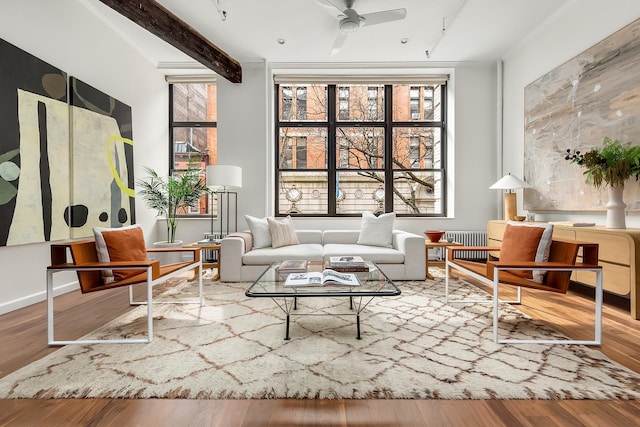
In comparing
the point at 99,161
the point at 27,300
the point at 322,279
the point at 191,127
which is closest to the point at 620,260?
the point at 322,279

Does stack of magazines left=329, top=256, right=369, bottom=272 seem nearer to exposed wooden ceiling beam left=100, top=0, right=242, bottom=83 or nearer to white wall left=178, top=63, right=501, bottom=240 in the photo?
white wall left=178, top=63, right=501, bottom=240

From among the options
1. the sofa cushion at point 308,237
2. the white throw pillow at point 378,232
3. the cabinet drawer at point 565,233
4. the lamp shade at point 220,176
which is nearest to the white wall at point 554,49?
the cabinet drawer at point 565,233

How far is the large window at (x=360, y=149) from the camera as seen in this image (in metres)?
5.42

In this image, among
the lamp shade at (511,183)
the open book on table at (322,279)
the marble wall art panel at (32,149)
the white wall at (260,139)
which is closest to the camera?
the open book on table at (322,279)

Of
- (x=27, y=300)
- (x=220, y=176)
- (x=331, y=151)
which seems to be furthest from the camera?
(x=331, y=151)

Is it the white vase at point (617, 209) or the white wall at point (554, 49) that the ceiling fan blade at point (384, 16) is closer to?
the white wall at point (554, 49)

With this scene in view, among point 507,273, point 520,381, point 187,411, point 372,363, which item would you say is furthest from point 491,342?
point 187,411

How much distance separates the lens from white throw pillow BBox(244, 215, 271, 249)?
13.3ft

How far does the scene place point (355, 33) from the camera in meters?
4.22

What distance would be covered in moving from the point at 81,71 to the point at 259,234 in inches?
108

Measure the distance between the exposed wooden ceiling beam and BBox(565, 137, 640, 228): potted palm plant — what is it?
4543 millimetres

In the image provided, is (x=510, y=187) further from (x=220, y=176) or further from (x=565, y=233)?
(x=220, y=176)

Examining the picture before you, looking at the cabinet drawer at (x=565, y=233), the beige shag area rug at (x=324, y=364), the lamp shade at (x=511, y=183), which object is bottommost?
the beige shag area rug at (x=324, y=364)

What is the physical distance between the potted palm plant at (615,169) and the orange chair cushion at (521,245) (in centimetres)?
106
